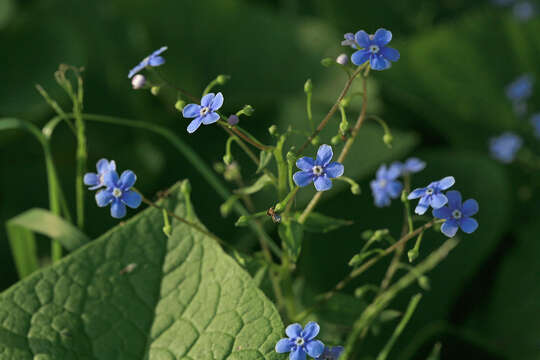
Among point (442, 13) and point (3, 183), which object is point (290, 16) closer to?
point (442, 13)

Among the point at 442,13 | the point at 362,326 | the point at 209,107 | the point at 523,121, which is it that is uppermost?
the point at 442,13

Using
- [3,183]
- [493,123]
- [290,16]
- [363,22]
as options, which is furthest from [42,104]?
[493,123]

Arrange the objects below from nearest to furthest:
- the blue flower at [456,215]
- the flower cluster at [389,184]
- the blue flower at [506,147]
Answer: the blue flower at [456,215]
the flower cluster at [389,184]
the blue flower at [506,147]

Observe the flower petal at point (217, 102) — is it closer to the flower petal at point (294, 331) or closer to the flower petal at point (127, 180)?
the flower petal at point (127, 180)

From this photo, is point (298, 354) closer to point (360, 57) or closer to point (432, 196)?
point (432, 196)

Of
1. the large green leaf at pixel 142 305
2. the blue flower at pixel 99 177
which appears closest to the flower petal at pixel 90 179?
the blue flower at pixel 99 177

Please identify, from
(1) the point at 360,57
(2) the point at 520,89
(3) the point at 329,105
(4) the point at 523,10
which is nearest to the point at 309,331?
(1) the point at 360,57
